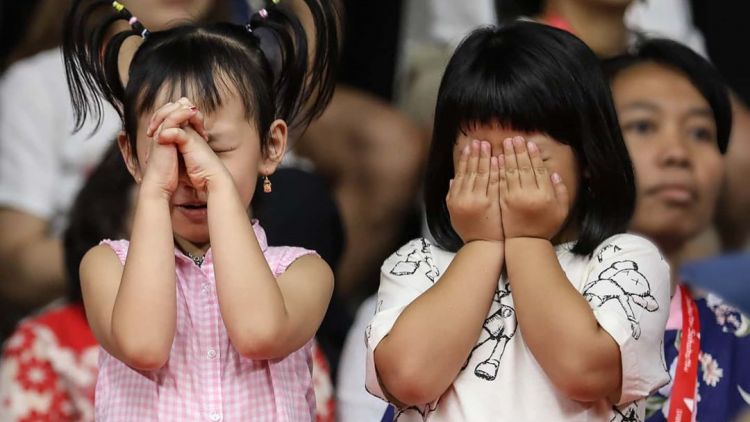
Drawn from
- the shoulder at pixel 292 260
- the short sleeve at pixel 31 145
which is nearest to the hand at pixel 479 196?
the shoulder at pixel 292 260

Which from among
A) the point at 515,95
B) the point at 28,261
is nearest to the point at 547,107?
the point at 515,95

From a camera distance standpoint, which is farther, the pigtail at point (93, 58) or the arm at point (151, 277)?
the pigtail at point (93, 58)

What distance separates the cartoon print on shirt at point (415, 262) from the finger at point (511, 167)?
0.20 meters

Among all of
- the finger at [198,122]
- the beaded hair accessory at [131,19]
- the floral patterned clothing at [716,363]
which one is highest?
the beaded hair accessory at [131,19]

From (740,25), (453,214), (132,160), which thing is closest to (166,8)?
(132,160)

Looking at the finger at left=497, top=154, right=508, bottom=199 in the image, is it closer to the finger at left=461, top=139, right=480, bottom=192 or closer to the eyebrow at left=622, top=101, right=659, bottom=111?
the finger at left=461, top=139, right=480, bottom=192

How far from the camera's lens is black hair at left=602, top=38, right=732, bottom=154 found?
9.39 ft

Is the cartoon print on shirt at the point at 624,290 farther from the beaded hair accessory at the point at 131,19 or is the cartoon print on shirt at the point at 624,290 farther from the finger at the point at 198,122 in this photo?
the beaded hair accessory at the point at 131,19

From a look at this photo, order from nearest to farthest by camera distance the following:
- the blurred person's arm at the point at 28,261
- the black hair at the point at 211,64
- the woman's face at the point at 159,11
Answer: the black hair at the point at 211,64 < the woman's face at the point at 159,11 < the blurred person's arm at the point at 28,261

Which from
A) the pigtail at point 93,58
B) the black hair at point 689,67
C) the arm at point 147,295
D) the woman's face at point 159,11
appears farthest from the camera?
the black hair at point 689,67

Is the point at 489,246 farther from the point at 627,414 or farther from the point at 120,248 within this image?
the point at 120,248

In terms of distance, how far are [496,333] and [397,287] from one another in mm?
176

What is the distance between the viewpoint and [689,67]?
2.96 m

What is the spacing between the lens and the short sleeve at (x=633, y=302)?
2115mm
